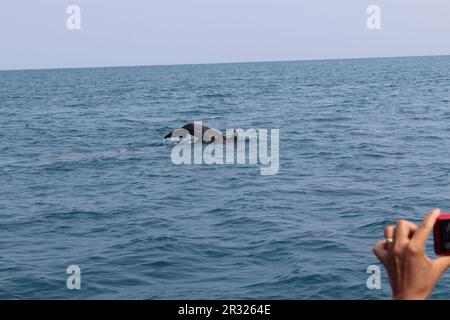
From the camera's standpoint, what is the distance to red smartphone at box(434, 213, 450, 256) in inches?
96.7

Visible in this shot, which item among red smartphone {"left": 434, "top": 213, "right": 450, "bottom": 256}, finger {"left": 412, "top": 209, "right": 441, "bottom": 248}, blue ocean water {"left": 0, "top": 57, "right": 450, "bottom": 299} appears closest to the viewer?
finger {"left": 412, "top": 209, "right": 441, "bottom": 248}

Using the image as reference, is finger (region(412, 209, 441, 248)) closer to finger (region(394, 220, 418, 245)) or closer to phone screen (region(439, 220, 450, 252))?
finger (region(394, 220, 418, 245))

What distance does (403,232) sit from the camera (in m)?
2.34

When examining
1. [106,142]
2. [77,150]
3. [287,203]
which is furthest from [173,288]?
[106,142]

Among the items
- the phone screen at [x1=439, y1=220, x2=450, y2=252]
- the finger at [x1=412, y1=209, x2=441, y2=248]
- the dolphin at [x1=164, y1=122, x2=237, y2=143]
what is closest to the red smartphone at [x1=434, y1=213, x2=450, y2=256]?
the phone screen at [x1=439, y1=220, x2=450, y2=252]

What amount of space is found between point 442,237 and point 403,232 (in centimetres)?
26

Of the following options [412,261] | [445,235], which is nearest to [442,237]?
[445,235]

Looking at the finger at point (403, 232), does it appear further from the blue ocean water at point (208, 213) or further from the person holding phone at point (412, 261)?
the blue ocean water at point (208, 213)

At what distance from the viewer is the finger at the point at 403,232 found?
92.0 inches

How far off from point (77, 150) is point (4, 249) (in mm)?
17041

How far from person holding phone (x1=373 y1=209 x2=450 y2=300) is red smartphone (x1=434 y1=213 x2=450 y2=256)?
0.23 feet

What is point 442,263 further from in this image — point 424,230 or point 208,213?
point 208,213

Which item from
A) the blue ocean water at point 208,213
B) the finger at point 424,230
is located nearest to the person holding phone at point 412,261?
the finger at point 424,230

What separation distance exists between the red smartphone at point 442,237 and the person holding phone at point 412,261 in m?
0.07
